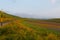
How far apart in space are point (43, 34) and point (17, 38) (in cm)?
352

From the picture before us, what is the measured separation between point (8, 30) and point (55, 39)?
3647 millimetres

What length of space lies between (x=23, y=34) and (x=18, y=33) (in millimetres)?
432

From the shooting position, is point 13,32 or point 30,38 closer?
point 30,38

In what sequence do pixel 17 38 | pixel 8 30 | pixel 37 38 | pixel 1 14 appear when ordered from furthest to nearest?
pixel 1 14
pixel 8 30
pixel 37 38
pixel 17 38

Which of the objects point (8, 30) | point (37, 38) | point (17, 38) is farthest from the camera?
point (8, 30)

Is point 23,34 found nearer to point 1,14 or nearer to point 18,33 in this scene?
point 18,33

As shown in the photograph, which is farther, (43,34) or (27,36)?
(43,34)

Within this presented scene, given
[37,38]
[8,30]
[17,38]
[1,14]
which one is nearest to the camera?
[17,38]

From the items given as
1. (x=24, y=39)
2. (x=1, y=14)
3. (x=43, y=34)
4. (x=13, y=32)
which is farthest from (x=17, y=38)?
(x=1, y=14)

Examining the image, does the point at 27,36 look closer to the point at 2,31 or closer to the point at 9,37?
the point at 9,37

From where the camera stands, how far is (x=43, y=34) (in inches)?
659

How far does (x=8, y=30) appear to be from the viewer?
1614 cm

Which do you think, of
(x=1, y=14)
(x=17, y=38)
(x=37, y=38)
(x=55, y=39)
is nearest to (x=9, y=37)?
(x=17, y=38)

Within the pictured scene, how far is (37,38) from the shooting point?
1468 cm
